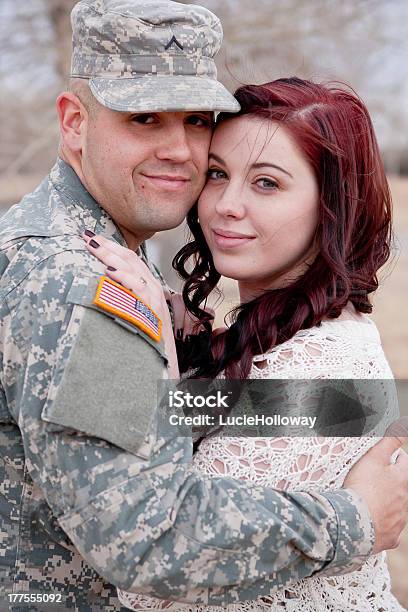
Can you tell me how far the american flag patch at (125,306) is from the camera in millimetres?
2215

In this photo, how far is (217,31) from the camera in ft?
9.36

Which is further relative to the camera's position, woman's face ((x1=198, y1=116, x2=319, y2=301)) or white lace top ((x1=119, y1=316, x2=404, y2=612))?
woman's face ((x1=198, y1=116, x2=319, y2=301))

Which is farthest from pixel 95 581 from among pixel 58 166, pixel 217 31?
pixel 217 31

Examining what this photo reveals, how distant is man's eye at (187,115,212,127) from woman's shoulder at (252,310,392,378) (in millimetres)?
711

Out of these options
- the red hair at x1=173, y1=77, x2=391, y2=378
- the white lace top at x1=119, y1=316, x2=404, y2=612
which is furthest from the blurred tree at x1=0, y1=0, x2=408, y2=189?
the white lace top at x1=119, y1=316, x2=404, y2=612

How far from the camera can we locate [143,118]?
2717 mm

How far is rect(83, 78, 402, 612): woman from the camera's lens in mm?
2613

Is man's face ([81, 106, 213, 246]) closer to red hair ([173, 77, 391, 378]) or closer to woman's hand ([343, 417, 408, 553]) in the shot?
red hair ([173, 77, 391, 378])

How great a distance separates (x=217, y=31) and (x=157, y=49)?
0.26 m

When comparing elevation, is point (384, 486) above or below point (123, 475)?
below

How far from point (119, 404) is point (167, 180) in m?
0.88
